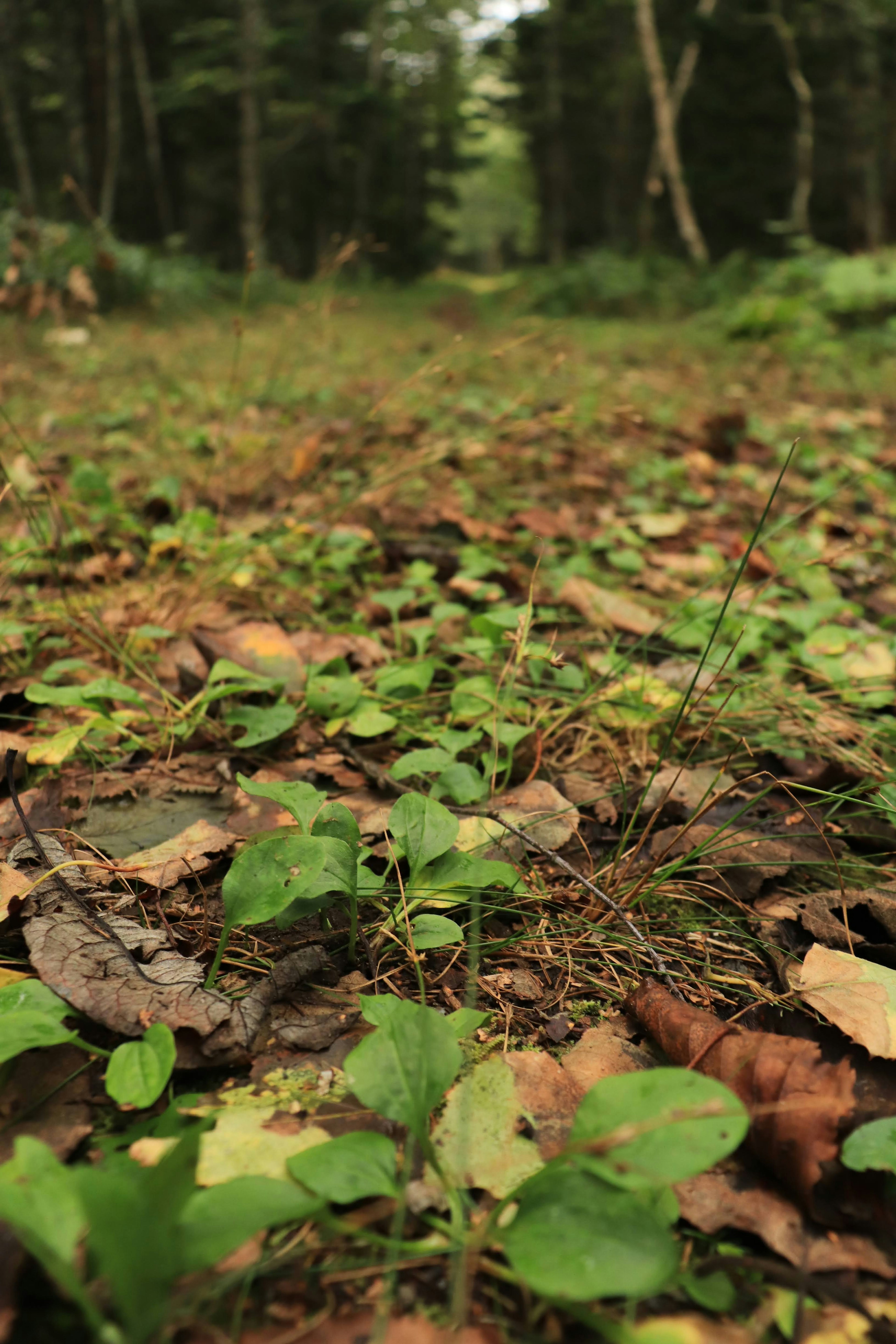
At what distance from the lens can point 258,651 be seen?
5.81 ft

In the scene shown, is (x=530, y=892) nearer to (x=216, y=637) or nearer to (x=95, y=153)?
(x=216, y=637)

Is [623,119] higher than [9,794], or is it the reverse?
[623,119]

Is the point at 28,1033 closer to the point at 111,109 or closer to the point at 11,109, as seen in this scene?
the point at 111,109

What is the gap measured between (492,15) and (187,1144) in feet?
99.1

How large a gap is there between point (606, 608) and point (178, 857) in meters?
1.35

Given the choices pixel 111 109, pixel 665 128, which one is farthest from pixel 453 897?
pixel 111 109

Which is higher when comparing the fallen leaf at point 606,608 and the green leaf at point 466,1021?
the fallen leaf at point 606,608

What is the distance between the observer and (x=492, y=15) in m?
23.1

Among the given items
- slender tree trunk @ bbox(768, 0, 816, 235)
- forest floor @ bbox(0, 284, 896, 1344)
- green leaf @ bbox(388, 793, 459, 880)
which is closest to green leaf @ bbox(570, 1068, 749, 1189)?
forest floor @ bbox(0, 284, 896, 1344)

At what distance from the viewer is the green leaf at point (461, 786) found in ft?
4.42

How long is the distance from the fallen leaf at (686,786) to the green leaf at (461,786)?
30cm

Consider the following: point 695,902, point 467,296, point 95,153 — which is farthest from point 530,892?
point 467,296

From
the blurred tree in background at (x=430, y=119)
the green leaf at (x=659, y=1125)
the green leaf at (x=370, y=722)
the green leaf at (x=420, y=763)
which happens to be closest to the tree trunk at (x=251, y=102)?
the blurred tree in background at (x=430, y=119)

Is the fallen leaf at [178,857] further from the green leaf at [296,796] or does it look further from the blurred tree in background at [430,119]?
the blurred tree in background at [430,119]
